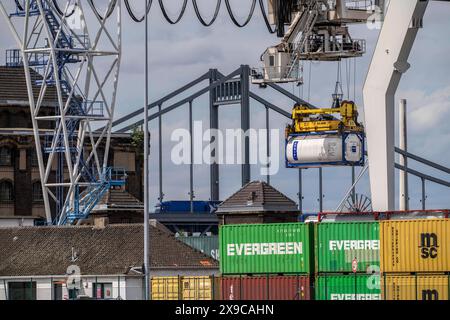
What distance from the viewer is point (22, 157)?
137625 millimetres

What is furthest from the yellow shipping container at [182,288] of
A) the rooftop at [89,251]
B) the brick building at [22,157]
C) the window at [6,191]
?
the window at [6,191]

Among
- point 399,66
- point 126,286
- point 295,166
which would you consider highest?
point 399,66

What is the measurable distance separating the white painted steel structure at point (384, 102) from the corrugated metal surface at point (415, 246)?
299 centimetres

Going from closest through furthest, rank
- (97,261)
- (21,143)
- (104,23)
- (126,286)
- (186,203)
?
(126,286)
(97,261)
(104,23)
(21,143)
(186,203)

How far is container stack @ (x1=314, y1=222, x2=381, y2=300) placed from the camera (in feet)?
183

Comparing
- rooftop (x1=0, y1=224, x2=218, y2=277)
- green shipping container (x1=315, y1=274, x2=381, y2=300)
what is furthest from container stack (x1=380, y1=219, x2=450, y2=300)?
rooftop (x1=0, y1=224, x2=218, y2=277)

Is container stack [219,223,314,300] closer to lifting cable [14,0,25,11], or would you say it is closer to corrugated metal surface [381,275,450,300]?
corrugated metal surface [381,275,450,300]

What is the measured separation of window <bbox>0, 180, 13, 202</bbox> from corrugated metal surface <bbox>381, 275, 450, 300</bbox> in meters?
85.6

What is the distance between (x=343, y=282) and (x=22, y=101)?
303ft

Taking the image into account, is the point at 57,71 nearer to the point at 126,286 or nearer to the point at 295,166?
the point at 126,286

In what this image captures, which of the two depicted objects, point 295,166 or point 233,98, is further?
point 233,98

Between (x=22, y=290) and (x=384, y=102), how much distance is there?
31.2m
